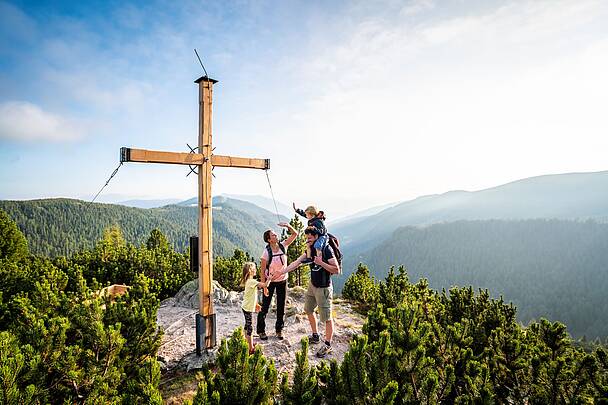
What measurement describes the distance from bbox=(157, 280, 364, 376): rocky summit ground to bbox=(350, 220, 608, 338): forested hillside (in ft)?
451

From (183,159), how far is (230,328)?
4.20m

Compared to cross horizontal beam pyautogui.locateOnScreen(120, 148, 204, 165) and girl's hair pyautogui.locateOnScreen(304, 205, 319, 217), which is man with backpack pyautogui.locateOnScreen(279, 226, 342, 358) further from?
cross horizontal beam pyautogui.locateOnScreen(120, 148, 204, 165)

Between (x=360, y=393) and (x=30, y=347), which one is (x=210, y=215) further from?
(x=360, y=393)

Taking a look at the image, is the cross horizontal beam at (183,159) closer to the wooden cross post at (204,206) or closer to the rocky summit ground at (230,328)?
the wooden cross post at (204,206)

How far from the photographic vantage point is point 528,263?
16125cm

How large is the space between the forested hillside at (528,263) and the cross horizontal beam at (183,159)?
140605mm

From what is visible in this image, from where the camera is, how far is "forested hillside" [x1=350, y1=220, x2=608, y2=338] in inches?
4894

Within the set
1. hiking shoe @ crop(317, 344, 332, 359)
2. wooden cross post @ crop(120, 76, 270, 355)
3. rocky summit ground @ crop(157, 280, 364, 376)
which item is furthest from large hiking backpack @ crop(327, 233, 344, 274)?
wooden cross post @ crop(120, 76, 270, 355)

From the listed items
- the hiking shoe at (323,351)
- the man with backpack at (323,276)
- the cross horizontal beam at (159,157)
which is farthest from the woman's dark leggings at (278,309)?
the cross horizontal beam at (159,157)

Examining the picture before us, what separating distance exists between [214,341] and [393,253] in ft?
649

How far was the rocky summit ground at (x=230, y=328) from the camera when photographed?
592cm

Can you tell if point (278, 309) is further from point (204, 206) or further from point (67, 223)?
point (67, 223)

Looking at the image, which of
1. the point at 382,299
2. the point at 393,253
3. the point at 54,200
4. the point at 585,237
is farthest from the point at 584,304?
the point at 54,200

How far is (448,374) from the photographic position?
3.79m
